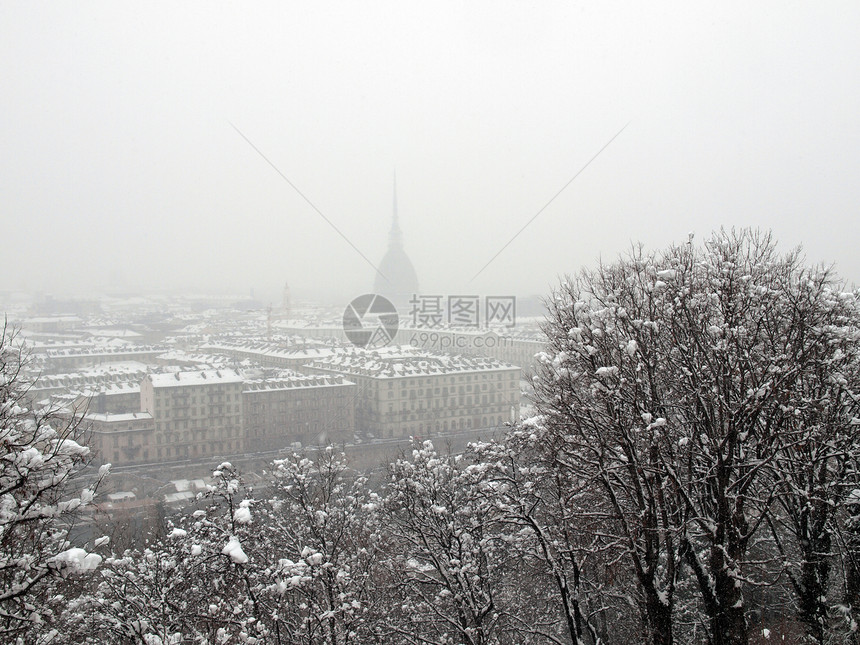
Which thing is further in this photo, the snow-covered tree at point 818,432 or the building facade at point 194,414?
the building facade at point 194,414

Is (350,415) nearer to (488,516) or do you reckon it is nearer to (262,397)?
(262,397)

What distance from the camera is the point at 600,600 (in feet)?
27.4

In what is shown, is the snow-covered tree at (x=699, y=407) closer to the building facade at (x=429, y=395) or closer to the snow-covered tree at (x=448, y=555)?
the snow-covered tree at (x=448, y=555)

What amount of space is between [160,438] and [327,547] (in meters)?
25.8

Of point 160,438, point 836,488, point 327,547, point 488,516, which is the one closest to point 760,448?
point 836,488

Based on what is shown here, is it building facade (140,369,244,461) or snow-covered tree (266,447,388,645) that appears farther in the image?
building facade (140,369,244,461)
